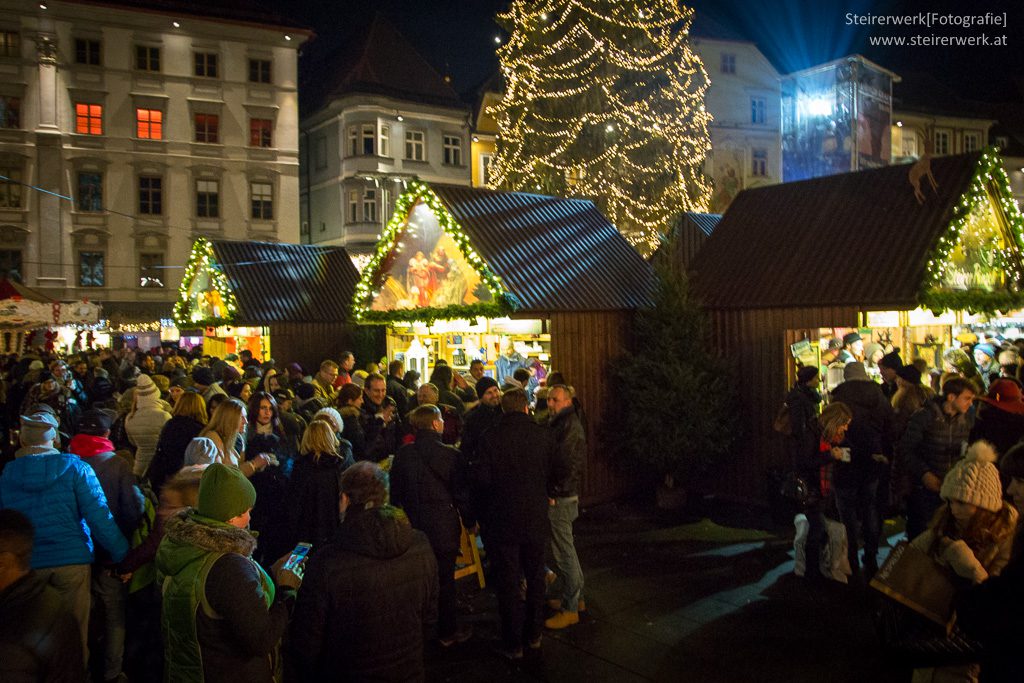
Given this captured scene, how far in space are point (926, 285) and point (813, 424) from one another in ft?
9.22

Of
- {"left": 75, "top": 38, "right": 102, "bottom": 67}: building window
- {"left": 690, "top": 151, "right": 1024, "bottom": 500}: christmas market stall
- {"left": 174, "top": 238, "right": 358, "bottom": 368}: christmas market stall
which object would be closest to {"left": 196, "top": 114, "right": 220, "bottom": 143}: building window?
{"left": 75, "top": 38, "right": 102, "bottom": 67}: building window

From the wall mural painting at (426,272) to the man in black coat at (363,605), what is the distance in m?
7.94

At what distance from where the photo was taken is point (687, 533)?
9.24m

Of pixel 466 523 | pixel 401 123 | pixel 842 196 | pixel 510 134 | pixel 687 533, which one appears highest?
pixel 401 123

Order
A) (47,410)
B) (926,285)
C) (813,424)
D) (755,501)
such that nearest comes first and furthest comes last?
1. (47,410)
2. (813,424)
3. (926,285)
4. (755,501)

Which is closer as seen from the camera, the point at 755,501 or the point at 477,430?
the point at 477,430

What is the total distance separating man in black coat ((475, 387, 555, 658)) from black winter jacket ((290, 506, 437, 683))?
225 centimetres

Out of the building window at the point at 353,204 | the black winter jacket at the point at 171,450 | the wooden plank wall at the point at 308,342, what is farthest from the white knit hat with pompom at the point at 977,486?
the building window at the point at 353,204

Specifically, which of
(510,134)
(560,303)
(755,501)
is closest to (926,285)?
(755,501)

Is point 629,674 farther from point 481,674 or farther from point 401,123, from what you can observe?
point 401,123

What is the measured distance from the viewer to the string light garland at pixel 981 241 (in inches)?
360

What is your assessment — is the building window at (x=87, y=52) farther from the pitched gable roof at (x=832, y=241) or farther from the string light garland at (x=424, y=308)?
the pitched gable roof at (x=832, y=241)

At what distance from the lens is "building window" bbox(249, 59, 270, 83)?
119 ft

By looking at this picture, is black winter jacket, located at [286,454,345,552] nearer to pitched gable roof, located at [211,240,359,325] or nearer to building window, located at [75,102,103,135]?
pitched gable roof, located at [211,240,359,325]
